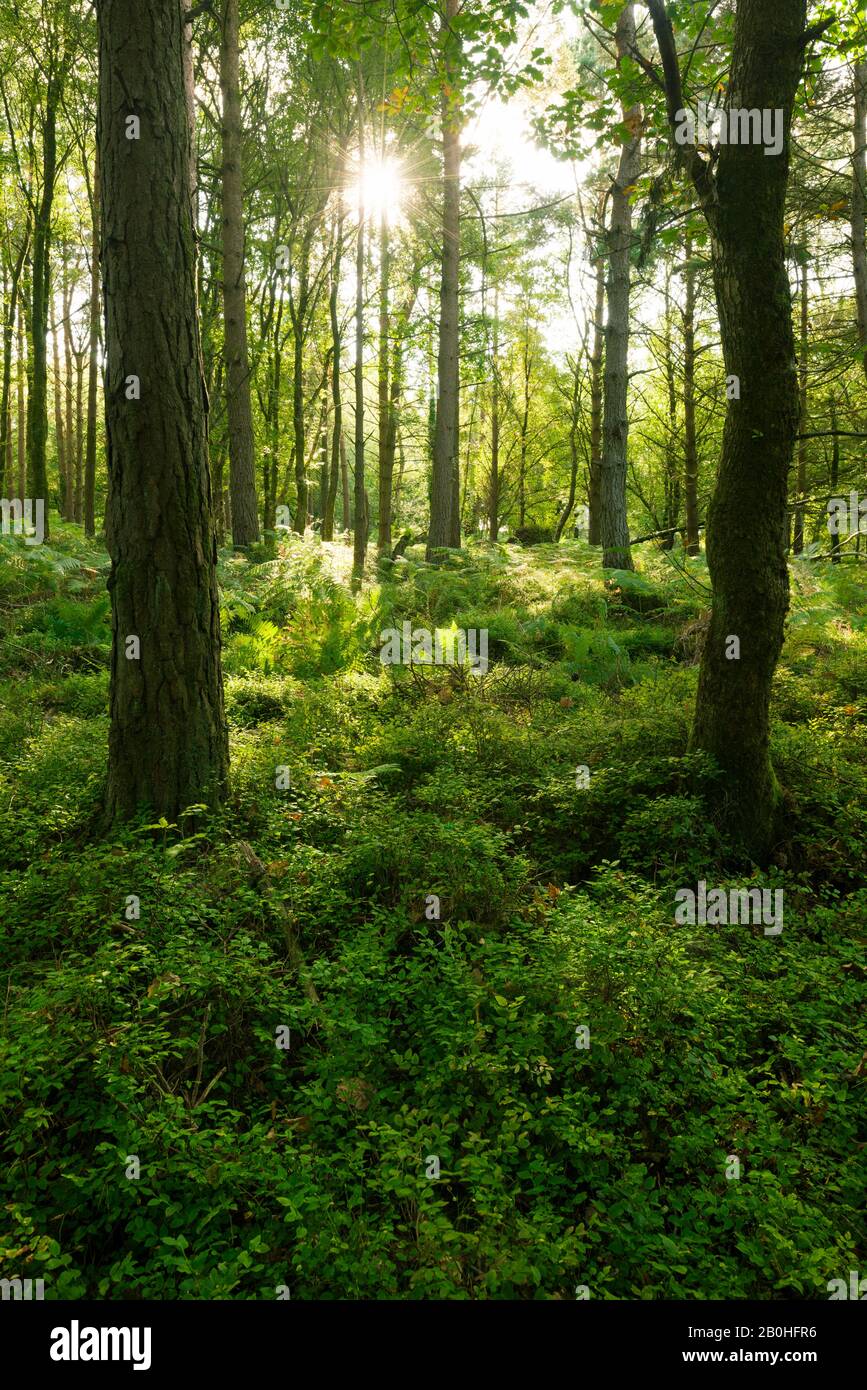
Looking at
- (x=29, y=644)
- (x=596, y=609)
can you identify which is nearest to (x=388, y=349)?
(x=596, y=609)

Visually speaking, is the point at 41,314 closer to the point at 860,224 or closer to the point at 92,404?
the point at 92,404

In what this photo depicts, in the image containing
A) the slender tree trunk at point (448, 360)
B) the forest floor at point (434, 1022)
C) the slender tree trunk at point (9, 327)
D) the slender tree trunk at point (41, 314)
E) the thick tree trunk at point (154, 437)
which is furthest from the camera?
the slender tree trunk at point (9, 327)

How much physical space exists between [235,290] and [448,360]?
144 inches

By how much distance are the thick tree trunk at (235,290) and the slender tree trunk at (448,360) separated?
10.8 ft

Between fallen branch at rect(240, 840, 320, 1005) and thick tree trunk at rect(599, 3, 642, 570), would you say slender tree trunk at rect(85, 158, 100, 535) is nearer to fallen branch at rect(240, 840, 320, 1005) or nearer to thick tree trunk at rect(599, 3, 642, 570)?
thick tree trunk at rect(599, 3, 642, 570)

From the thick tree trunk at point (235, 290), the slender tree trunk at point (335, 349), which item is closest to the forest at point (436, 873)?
the thick tree trunk at point (235, 290)

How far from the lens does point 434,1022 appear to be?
3.32 metres

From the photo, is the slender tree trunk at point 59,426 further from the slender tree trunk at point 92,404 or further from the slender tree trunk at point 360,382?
the slender tree trunk at point 360,382

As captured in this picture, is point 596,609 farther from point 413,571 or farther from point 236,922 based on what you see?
point 236,922

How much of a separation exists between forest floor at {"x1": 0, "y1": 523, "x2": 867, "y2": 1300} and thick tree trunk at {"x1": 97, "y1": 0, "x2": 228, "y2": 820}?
529mm

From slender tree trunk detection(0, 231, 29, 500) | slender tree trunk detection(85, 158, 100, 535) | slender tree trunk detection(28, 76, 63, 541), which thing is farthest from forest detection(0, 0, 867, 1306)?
slender tree trunk detection(0, 231, 29, 500)

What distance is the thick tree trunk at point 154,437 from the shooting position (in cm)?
437

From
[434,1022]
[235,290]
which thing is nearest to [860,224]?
[235,290]

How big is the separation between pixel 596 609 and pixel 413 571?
3.53m
